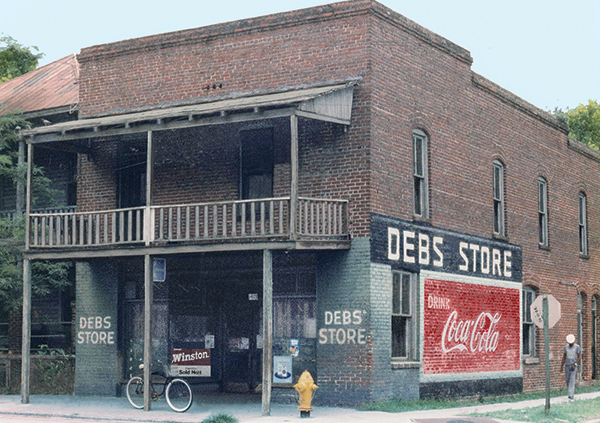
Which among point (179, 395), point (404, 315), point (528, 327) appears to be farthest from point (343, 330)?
point (528, 327)

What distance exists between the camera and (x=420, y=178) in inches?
907

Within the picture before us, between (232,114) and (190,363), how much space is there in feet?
21.2

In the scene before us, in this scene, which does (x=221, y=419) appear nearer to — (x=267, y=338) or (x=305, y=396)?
(x=305, y=396)

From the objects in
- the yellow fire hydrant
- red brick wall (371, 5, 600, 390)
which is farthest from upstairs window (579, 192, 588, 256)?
the yellow fire hydrant

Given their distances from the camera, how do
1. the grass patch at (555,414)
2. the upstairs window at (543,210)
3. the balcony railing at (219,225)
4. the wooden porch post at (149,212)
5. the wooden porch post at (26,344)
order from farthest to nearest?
1. the upstairs window at (543,210)
2. the wooden porch post at (26,344)
3. the wooden porch post at (149,212)
4. the balcony railing at (219,225)
5. the grass patch at (555,414)

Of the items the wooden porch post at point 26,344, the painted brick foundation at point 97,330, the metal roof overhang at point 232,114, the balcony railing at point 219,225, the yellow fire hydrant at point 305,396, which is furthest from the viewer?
the painted brick foundation at point 97,330

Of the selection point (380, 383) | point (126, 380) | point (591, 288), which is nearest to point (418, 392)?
point (380, 383)

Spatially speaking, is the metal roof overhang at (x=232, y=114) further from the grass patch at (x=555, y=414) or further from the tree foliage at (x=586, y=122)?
the tree foliage at (x=586, y=122)

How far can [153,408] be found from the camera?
20547 mm

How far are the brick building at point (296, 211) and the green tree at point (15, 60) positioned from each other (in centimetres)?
1931

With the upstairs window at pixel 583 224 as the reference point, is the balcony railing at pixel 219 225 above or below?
below

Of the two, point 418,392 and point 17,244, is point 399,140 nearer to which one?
point 418,392

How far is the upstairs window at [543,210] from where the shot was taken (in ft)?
97.2

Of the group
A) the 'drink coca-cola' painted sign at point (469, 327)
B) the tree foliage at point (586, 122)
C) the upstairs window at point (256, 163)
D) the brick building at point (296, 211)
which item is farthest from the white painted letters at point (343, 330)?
the tree foliage at point (586, 122)
